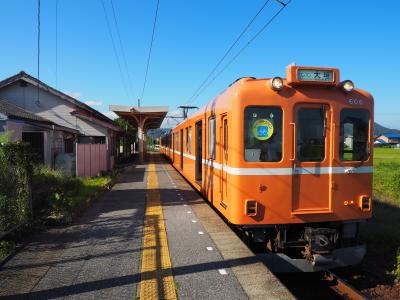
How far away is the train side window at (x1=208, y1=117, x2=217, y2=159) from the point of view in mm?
8177

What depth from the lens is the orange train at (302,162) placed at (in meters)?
6.09

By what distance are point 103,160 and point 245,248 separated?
47.6ft

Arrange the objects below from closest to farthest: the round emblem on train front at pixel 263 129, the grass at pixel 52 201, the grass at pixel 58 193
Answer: the round emblem on train front at pixel 263 129 → the grass at pixel 52 201 → the grass at pixel 58 193

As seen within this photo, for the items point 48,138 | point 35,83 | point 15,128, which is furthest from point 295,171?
point 35,83

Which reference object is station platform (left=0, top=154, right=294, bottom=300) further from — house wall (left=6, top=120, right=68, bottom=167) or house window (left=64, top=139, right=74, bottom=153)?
house window (left=64, top=139, right=74, bottom=153)

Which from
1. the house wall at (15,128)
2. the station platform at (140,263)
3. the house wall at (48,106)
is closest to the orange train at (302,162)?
the station platform at (140,263)

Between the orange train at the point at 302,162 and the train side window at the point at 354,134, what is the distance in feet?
0.05

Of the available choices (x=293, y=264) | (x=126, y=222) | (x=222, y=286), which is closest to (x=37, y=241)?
(x=126, y=222)

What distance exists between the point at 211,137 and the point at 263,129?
250cm

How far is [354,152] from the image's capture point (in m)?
6.43

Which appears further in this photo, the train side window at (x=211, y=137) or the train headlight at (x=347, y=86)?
the train side window at (x=211, y=137)

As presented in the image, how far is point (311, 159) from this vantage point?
20.5 feet

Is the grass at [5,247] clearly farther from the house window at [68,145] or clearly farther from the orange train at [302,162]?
the house window at [68,145]

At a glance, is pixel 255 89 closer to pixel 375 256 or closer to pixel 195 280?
pixel 195 280
